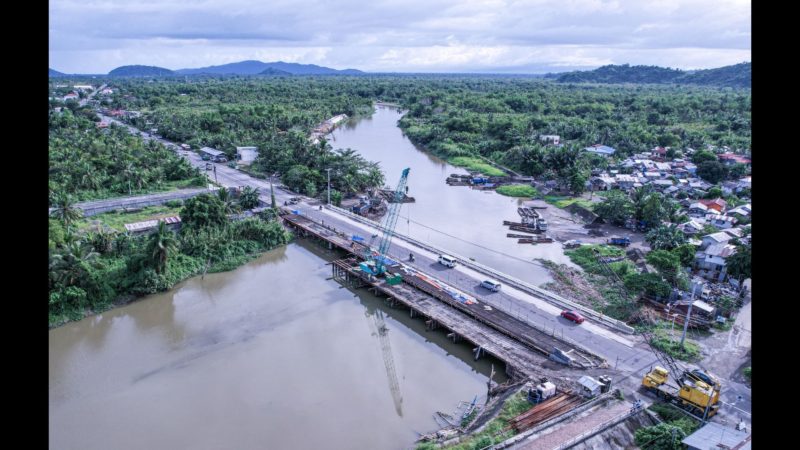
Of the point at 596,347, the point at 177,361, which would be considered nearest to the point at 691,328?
the point at 596,347

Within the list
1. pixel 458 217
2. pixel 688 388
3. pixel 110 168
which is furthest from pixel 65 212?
pixel 688 388

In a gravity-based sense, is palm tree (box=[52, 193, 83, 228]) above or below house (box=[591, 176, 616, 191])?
below

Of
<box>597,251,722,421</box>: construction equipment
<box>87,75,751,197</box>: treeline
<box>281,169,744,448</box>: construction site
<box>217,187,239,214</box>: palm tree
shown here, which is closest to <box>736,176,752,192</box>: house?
<box>87,75,751,197</box>: treeline

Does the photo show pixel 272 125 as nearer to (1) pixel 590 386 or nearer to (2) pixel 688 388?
(1) pixel 590 386

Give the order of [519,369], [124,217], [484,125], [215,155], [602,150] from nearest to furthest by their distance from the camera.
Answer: [519,369] < [124,217] < [215,155] < [602,150] < [484,125]

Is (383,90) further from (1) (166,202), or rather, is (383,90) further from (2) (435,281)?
(2) (435,281)

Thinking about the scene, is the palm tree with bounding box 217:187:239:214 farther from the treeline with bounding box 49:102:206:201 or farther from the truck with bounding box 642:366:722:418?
the truck with bounding box 642:366:722:418

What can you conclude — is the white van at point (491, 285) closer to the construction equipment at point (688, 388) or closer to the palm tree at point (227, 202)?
the construction equipment at point (688, 388)
